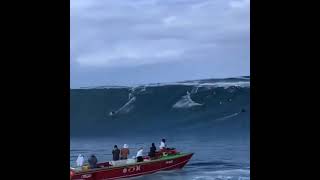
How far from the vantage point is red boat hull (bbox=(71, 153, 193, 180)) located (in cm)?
693

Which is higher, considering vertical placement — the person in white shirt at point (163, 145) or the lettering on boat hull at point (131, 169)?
the person in white shirt at point (163, 145)

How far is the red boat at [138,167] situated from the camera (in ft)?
22.7

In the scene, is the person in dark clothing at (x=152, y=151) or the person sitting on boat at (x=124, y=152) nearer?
the person sitting on boat at (x=124, y=152)

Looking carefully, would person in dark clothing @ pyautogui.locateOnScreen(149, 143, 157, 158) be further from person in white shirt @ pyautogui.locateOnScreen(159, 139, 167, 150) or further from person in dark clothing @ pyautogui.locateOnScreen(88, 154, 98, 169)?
person in dark clothing @ pyautogui.locateOnScreen(88, 154, 98, 169)

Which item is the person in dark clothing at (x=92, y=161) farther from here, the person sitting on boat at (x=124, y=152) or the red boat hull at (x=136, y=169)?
the person sitting on boat at (x=124, y=152)

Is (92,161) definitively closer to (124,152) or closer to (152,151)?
(124,152)

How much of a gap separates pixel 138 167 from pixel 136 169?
0.08 meters

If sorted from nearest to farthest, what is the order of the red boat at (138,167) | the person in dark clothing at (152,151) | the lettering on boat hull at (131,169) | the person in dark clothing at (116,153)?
1. the red boat at (138,167)
2. the person in dark clothing at (116,153)
3. the lettering on boat hull at (131,169)
4. the person in dark clothing at (152,151)

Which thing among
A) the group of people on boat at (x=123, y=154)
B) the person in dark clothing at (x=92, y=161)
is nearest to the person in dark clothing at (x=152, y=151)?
the group of people on boat at (x=123, y=154)

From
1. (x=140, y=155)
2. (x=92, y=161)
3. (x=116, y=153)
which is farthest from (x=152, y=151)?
(x=92, y=161)
